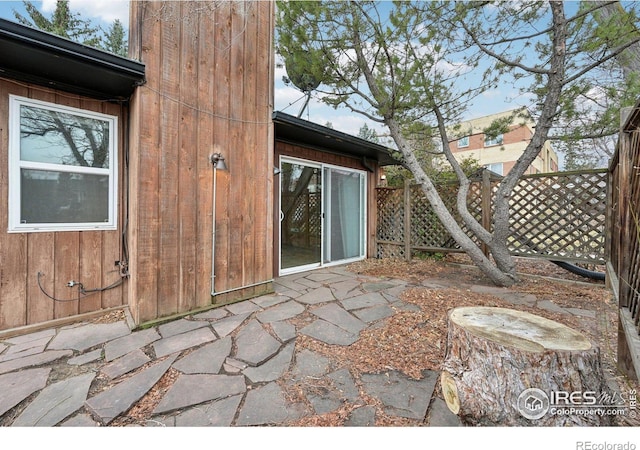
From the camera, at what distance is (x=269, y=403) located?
140 cm

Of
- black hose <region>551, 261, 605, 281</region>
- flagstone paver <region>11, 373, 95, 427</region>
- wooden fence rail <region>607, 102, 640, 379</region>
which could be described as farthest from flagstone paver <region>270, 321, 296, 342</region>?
black hose <region>551, 261, 605, 281</region>

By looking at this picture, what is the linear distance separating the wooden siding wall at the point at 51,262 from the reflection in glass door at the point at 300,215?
209 centimetres

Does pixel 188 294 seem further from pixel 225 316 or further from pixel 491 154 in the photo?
pixel 491 154

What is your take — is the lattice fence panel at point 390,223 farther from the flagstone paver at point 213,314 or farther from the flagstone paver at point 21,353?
the flagstone paver at point 21,353

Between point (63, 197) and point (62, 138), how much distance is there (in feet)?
1.78

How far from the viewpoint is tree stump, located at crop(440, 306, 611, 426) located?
3.74 ft

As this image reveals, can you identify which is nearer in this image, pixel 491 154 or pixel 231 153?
pixel 231 153

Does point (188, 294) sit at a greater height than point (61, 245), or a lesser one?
lesser

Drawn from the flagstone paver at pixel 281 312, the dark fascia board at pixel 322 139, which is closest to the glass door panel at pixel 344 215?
the dark fascia board at pixel 322 139

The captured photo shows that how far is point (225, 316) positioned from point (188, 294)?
0.44 metres

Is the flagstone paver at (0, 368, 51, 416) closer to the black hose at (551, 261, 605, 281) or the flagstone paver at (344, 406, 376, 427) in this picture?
the flagstone paver at (344, 406, 376, 427)

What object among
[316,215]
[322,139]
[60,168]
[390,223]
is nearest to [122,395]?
[60,168]

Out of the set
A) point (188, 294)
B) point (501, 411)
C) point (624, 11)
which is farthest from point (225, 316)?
point (624, 11)

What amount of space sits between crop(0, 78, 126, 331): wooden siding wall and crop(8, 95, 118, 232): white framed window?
0.05m
